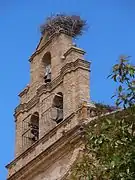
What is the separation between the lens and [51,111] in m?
18.0

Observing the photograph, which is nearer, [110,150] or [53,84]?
[110,150]

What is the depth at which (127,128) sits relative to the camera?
25.7 feet

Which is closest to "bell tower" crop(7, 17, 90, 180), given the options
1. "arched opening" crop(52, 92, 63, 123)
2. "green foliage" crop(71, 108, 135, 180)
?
"arched opening" crop(52, 92, 63, 123)

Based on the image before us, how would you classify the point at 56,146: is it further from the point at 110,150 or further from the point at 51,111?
the point at 110,150

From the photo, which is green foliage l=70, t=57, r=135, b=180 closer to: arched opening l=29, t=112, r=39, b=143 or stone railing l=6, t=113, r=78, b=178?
stone railing l=6, t=113, r=78, b=178

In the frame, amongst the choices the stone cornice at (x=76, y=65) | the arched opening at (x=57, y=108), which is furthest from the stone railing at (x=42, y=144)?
the stone cornice at (x=76, y=65)

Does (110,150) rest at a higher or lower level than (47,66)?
lower

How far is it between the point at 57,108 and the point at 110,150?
1027 cm

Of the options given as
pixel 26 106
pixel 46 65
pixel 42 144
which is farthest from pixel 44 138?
pixel 46 65

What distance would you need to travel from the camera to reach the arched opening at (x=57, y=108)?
58.4 feet

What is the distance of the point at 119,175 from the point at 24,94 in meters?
12.9

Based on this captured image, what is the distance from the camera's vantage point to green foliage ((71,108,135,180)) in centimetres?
730

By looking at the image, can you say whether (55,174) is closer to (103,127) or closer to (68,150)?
(68,150)

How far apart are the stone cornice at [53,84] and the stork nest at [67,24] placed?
178cm
